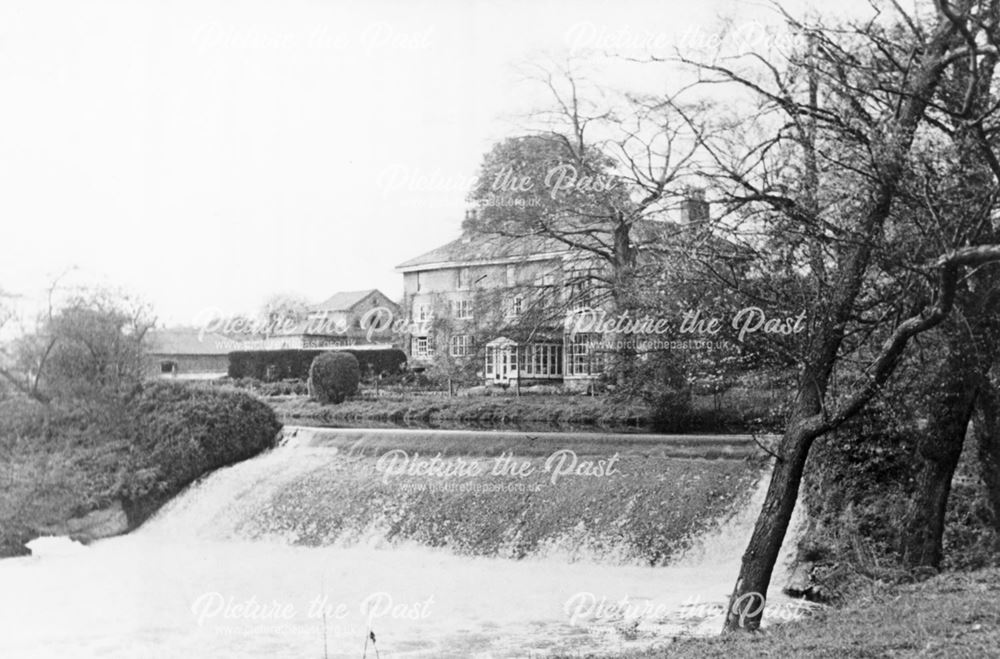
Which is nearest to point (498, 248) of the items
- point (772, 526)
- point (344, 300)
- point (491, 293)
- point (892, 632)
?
point (491, 293)

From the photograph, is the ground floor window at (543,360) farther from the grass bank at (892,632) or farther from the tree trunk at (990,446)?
the grass bank at (892,632)

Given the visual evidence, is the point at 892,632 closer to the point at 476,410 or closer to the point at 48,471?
the point at 48,471

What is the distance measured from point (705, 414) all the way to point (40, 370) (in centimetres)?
1275

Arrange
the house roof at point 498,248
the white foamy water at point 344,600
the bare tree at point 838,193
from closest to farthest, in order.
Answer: the bare tree at point 838,193 → the white foamy water at point 344,600 → the house roof at point 498,248

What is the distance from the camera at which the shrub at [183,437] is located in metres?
14.8

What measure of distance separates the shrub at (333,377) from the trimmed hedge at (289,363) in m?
5.37

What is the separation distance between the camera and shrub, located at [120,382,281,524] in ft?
48.5

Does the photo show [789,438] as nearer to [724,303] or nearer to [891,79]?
[724,303]

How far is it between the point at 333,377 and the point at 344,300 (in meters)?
21.6

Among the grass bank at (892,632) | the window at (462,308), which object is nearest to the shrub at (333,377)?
the window at (462,308)

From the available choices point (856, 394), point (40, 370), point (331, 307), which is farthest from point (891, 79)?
point (331, 307)

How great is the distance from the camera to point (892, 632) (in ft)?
16.2

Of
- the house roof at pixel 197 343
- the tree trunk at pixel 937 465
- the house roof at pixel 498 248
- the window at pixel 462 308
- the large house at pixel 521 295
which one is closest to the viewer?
the tree trunk at pixel 937 465

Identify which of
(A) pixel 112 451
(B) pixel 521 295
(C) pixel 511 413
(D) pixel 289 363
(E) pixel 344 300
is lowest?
(A) pixel 112 451
